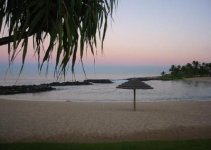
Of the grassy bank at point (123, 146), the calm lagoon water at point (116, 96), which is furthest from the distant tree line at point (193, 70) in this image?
the grassy bank at point (123, 146)

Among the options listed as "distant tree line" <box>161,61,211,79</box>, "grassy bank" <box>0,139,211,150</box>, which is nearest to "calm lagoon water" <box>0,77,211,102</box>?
"grassy bank" <box>0,139,211,150</box>

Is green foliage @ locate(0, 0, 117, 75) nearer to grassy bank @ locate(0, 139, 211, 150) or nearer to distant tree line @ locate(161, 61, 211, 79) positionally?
grassy bank @ locate(0, 139, 211, 150)

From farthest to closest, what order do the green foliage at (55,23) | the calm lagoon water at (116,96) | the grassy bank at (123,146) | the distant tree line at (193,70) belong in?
the distant tree line at (193,70) < the calm lagoon water at (116,96) < the grassy bank at (123,146) < the green foliage at (55,23)

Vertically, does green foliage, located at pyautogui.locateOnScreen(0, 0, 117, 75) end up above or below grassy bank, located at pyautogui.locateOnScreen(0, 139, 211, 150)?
above

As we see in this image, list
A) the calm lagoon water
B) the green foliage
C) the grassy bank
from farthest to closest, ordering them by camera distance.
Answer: the calm lagoon water → the grassy bank → the green foliage

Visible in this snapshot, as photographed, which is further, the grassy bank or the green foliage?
the grassy bank

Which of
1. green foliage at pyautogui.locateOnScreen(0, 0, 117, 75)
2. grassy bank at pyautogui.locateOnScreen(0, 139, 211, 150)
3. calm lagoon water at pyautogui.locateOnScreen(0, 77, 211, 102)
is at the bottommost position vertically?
calm lagoon water at pyautogui.locateOnScreen(0, 77, 211, 102)

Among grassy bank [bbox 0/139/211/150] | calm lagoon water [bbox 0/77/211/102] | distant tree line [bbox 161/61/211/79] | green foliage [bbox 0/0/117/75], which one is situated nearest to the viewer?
green foliage [bbox 0/0/117/75]

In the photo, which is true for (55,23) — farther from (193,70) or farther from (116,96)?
(193,70)

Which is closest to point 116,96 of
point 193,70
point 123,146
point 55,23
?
point 123,146

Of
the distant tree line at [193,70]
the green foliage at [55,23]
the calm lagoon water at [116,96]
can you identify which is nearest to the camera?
the green foliage at [55,23]

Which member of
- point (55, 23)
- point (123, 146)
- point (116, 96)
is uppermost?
point (55, 23)

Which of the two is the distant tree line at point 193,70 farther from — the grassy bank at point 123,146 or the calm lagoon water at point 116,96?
the grassy bank at point 123,146

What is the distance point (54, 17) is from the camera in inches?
136
